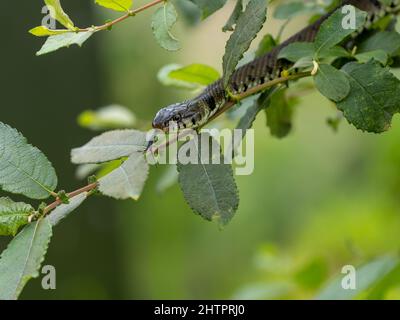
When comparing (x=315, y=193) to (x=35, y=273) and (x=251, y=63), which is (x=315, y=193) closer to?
(x=251, y=63)

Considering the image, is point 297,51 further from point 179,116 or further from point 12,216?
point 12,216

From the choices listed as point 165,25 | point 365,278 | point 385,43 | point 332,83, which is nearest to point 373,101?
point 332,83

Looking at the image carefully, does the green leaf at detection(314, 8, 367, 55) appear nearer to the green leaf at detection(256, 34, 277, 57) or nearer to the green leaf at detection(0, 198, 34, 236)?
the green leaf at detection(256, 34, 277, 57)

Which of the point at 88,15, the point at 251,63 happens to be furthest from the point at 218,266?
the point at 251,63

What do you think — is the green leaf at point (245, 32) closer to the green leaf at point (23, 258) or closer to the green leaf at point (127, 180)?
the green leaf at point (127, 180)

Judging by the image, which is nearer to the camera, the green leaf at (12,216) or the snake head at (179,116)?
the green leaf at (12,216)

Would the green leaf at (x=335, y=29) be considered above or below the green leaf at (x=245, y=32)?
above

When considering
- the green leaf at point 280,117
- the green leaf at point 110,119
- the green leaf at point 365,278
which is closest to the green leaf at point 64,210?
the green leaf at point 280,117
